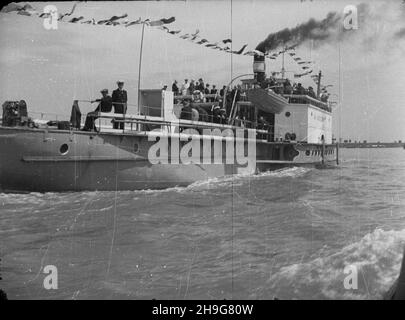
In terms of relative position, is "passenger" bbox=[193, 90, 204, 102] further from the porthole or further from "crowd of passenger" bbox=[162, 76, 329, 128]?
the porthole

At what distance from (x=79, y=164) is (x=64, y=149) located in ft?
2.12

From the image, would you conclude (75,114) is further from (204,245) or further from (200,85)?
(200,85)

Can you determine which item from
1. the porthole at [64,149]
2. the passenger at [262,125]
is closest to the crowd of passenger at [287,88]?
the passenger at [262,125]

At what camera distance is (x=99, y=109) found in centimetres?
1429

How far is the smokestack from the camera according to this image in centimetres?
2394

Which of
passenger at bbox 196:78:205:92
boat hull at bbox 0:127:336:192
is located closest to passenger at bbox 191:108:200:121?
boat hull at bbox 0:127:336:192

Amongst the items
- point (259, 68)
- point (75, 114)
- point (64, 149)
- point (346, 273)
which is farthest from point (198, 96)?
point (346, 273)

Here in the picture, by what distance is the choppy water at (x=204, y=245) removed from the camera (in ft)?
16.4

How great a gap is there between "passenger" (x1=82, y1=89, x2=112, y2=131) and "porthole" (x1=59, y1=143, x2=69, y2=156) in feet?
3.39

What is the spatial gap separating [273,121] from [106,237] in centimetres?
1702

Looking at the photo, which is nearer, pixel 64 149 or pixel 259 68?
pixel 64 149

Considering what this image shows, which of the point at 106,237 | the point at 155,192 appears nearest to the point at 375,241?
the point at 106,237

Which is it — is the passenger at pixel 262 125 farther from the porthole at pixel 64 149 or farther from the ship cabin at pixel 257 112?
the porthole at pixel 64 149

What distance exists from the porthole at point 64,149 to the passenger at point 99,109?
103 cm
